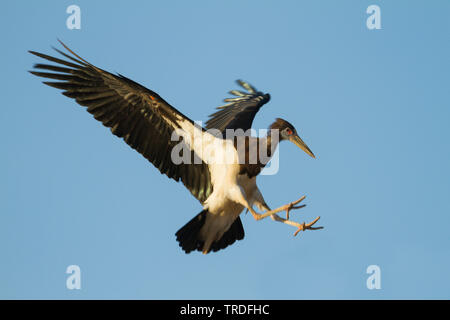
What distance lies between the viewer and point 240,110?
11281 millimetres

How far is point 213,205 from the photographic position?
904 centimetres

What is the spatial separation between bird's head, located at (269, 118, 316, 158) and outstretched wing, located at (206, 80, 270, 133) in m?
1.22

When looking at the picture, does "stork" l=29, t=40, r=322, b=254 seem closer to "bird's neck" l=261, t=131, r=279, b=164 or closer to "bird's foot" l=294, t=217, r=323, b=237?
"bird's neck" l=261, t=131, r=279, b=164

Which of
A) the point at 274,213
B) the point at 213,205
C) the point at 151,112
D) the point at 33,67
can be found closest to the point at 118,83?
the point at 151,112

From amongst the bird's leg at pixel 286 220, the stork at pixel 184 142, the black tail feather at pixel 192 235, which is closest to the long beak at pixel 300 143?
the stork at pixel 184 142

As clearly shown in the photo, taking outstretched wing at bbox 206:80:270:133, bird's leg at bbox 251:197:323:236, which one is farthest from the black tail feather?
outstretched wing at bbox 206:80:270:133

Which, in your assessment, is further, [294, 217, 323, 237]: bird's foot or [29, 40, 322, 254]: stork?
[29, 40, 322, 254]: stork

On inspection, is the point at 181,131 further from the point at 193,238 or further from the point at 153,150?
the point at 193,238

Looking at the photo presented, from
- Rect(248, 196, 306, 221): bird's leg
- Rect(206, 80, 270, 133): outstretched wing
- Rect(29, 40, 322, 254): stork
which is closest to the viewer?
Rect(248, 196, 306, 221): bird's leg

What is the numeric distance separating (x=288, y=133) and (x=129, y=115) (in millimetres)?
2240

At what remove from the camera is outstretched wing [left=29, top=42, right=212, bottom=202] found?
923 cm

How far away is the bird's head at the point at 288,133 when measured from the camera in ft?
30.3

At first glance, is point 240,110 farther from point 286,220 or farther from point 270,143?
point 286,220

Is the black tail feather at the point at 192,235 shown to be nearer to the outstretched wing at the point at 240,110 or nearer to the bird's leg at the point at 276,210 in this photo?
the bird's leg at the point at 276,210
